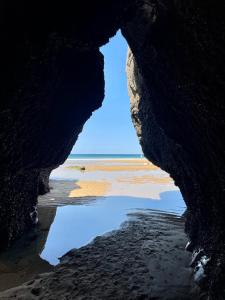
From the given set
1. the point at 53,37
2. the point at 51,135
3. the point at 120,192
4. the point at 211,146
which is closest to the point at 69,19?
the point at 53,37

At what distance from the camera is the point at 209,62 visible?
327 centimetres

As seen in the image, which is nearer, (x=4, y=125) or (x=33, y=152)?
(x=4, y=125)

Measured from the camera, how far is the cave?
349 centimetres

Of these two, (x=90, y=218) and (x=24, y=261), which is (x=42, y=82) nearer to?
(x=24, y=261)

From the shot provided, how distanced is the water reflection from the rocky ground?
713 millimetres

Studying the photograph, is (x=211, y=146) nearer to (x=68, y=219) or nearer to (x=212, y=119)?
(x=212, y=119)

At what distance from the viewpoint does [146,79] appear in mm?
6094

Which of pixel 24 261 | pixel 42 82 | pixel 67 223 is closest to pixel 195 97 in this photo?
pixel 42 82

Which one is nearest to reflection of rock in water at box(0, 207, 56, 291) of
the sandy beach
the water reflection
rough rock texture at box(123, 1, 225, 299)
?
the sandy beach

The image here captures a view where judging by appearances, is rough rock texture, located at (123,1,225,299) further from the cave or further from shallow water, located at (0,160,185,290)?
shallow water, located at (0,160,185,290)

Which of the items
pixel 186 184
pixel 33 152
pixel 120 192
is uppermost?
pixel 33 152

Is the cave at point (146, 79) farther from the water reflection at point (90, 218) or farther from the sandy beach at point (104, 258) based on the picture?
the water reflection at point (90, 218)

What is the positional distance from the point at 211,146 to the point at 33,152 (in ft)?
13.4

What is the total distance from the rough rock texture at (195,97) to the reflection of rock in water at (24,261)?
2.92 m
